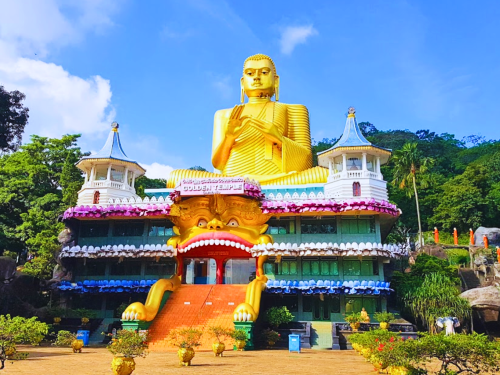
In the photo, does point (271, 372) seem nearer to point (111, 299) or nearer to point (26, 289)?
point (111, 299)

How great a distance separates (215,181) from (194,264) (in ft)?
17.9

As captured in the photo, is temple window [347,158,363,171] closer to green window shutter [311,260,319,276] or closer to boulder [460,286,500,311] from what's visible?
green window shutter [311,260,319,276]

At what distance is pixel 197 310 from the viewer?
19469 mm

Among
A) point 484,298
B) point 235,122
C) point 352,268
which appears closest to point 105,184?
point 235,122

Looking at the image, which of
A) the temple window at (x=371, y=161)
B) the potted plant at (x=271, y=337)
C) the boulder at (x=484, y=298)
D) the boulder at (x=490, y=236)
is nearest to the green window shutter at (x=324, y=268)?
the potted plant at (x=271, y=337)

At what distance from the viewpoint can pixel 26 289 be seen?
76.0 ft

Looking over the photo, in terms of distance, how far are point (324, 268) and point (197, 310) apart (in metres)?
6.25

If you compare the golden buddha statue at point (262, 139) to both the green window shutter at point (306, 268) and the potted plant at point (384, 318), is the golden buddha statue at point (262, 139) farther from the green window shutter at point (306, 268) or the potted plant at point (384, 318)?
the potted plant at point (384, 318)

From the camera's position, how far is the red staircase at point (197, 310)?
703 inches

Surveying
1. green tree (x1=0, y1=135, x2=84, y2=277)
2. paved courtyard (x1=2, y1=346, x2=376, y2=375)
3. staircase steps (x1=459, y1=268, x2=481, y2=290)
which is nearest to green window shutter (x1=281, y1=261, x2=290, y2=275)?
paved courtyard (x1=2, y1=346, x2=376, y2=375)

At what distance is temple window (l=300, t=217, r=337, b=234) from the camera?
72.9ft

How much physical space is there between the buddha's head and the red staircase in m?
13.9

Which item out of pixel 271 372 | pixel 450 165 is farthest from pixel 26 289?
pixel 450 165

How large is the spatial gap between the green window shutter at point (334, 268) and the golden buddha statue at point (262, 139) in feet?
16.0
